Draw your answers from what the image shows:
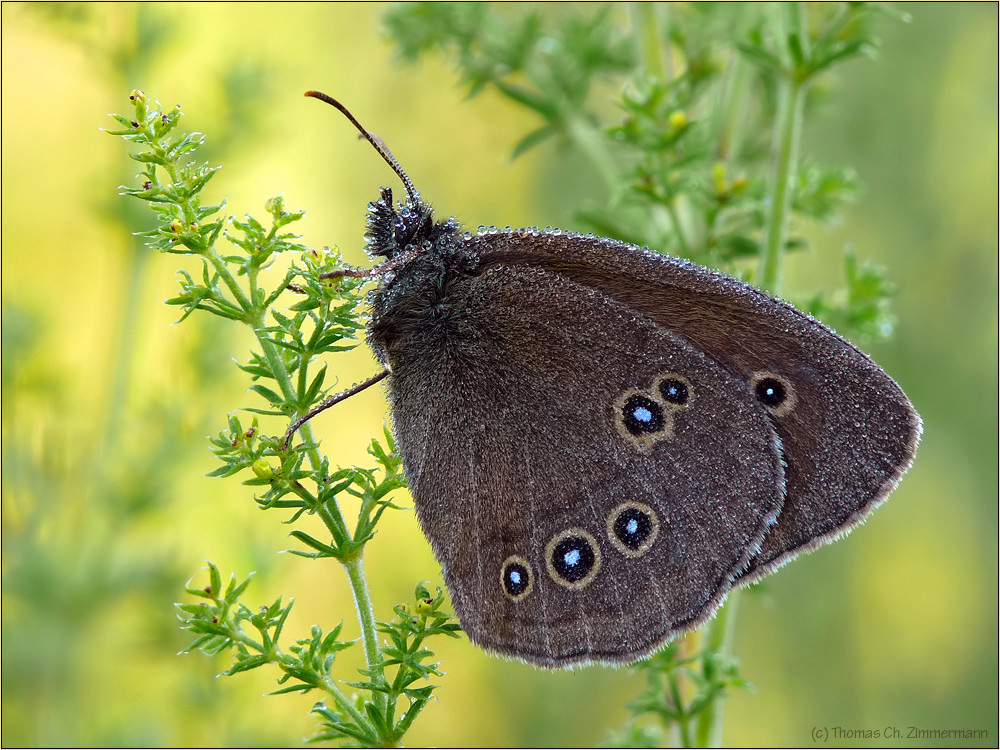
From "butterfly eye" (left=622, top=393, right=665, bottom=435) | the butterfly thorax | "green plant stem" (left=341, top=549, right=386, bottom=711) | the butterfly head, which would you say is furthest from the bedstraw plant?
"butterfly eye" (left=622, top=393, right=665, bottom=435)

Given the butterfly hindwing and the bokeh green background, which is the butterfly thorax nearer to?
the butterfly hindwing

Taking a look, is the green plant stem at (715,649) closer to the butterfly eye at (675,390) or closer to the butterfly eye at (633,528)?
the butterfly eye at (633,528)

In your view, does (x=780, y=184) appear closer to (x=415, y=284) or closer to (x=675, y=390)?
(x=675, y=390)

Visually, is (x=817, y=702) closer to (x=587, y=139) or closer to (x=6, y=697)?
(x=587, y=139)

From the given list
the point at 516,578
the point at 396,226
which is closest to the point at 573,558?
the point at 516,578

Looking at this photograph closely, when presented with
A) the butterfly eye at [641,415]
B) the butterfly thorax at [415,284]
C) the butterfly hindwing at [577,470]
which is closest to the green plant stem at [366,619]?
the butterfly hindwing at [577,470]

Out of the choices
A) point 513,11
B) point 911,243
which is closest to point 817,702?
point 911,243
